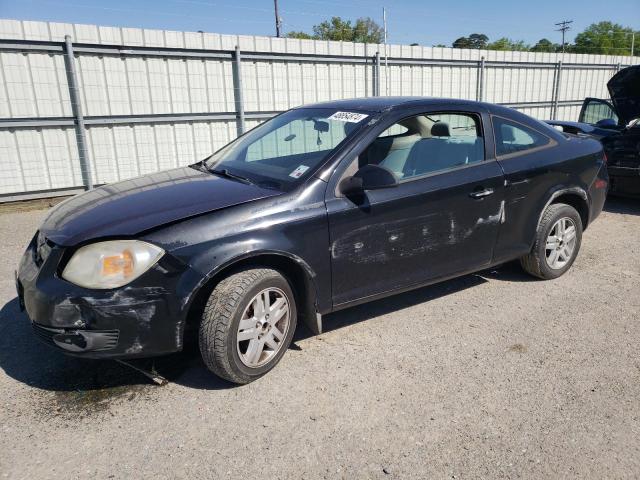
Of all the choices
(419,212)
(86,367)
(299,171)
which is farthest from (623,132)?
(86,367)

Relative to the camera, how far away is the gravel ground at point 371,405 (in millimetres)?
2398

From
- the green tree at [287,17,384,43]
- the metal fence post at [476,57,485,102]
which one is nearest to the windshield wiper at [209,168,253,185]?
the metal fence post at [476,57,485,102]

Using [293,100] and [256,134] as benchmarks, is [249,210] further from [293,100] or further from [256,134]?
[293,100]

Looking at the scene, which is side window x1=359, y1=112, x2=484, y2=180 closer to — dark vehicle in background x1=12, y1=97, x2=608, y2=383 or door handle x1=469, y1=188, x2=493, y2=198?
dark vehicle in background x1=12, y1=97, x2=608, y2=383

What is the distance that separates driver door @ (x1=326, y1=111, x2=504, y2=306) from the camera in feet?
10.8

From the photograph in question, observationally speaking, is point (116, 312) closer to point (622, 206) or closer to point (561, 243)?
point (561, 243)

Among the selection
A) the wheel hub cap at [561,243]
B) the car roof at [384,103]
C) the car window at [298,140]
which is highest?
the car roof at [384,103]

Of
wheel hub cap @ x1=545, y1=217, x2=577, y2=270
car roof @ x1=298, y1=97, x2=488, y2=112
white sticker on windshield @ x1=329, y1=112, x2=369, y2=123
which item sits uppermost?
car roof @ x1=298, y1=97, x2=488, y2=112

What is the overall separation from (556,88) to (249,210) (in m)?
14.8

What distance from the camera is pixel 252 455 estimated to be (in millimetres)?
2461

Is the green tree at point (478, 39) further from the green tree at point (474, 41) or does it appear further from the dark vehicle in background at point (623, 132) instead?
the dark vehicle in background at point (623, 132)

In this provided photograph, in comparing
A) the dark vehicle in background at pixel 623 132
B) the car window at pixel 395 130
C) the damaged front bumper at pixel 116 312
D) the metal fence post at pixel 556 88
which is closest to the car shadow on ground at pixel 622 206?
the dark vehicle in background at pixel 623 132

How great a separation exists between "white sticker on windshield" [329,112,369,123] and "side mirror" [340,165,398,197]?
0.49 meters

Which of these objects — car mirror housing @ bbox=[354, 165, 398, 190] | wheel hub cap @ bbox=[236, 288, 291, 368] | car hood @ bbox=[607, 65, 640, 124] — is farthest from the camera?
car hood @ bbox=[607, 65, 640, 124]
